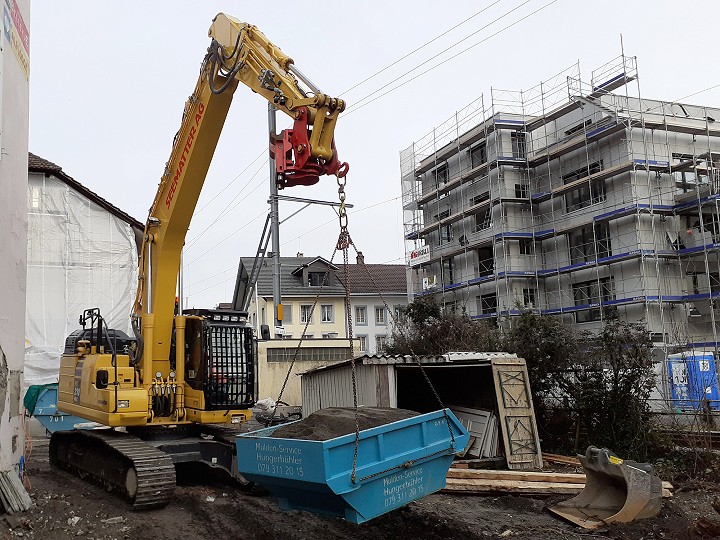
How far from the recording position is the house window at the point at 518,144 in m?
40.2

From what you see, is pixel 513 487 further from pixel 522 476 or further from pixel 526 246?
pixel 526 246

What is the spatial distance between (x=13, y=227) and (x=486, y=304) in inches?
1330

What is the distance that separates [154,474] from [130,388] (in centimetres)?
193

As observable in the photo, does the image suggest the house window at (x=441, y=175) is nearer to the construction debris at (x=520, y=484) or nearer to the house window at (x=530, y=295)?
the house window at (x=530, y=295)

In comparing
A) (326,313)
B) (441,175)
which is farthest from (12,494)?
(441,175)

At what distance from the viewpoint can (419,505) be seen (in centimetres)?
1008

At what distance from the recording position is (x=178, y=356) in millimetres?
11336

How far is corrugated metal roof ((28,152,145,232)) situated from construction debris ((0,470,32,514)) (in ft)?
59.1

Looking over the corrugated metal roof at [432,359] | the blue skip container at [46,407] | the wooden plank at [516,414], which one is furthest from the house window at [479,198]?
the blue skip container at [46,407]

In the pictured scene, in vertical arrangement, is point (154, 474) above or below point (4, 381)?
below

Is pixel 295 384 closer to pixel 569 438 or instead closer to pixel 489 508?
pixel 569 438

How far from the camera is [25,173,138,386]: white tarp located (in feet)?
79.1

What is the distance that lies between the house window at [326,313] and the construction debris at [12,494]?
37.7 metres

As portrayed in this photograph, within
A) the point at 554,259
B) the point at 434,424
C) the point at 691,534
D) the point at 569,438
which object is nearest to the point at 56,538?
the point at 434,424
